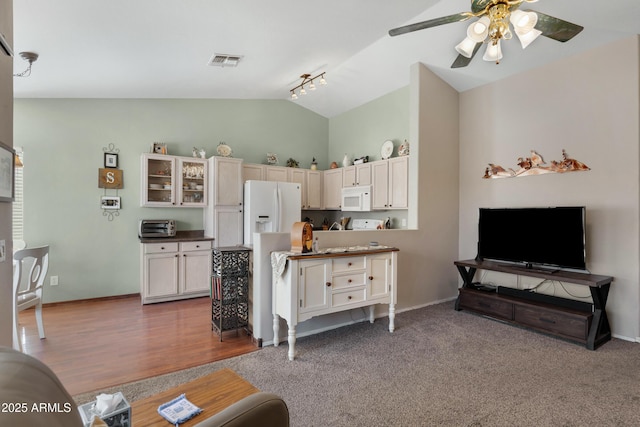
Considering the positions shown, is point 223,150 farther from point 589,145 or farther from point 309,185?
point 589,145

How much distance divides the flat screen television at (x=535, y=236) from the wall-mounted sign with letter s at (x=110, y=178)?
17.2ft

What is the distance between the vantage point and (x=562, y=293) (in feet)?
12.5

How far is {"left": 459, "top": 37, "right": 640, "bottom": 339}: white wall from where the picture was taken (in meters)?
3.33

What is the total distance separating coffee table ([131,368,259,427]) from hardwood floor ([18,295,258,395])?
121 centimetres

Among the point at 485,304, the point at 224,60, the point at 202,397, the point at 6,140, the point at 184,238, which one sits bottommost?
the point at 485,304

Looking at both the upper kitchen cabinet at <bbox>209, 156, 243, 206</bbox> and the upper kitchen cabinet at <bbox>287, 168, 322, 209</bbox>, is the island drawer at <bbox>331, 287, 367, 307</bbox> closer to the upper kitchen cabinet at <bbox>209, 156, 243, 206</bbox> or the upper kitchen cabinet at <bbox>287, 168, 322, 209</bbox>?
the upper kitchen cabinet at <bbox>209, 156, 243, 206</bbox>

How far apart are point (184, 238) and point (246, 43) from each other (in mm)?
2977

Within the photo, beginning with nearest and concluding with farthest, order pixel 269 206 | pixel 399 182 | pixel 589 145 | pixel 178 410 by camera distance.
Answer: pixel 178 410 < pixel 589 145 < pixel 399 182 < pixel 269 206

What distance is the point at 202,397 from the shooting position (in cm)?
151

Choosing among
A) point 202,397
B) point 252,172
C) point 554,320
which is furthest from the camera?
point 252,172

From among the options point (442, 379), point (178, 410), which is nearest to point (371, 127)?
point (442, 379)

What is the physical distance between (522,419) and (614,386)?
3.38ft

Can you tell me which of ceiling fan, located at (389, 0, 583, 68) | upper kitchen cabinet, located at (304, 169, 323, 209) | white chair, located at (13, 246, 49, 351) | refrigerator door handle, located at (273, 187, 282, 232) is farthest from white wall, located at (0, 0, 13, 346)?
upper kitchen cabinet, located at (304, 169, 323, 209)

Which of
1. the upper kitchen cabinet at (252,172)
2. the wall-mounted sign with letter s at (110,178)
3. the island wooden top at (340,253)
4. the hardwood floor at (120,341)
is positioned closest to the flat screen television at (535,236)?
the island wooden top at (340,253)
